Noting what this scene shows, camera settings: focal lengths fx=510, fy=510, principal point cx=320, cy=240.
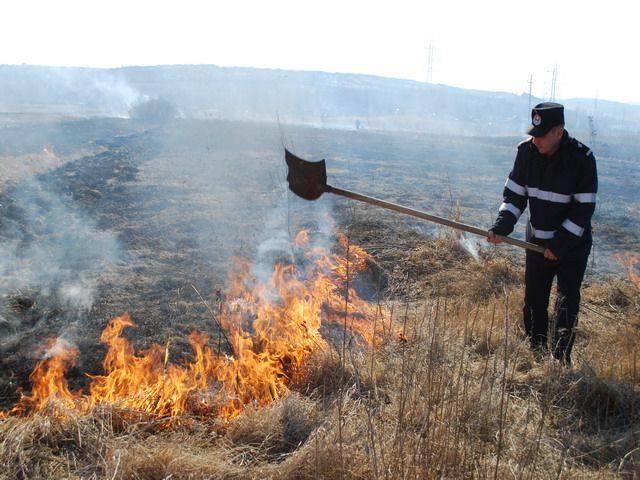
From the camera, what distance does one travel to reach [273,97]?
82.2 m

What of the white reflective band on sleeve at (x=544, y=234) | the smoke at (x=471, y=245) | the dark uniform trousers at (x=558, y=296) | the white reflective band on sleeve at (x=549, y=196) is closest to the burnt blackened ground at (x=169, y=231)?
the smoke at (x=471, y=245)

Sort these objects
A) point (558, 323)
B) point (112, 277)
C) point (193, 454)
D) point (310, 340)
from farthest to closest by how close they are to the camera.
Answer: point (112, 277)
point (310, 340)
point (558, 323)
point (193, 454)

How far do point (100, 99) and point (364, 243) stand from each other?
81.9 meters

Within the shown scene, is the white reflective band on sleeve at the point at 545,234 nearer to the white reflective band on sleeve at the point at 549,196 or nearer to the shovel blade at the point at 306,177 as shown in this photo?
the white reflective band on sleeve at the point at 549,196

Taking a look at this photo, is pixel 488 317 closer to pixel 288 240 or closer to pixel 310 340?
pixel 310 340

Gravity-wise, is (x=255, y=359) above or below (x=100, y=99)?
below

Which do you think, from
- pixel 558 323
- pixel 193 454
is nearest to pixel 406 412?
pixel 193 454

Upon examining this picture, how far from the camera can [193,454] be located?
9.53ft

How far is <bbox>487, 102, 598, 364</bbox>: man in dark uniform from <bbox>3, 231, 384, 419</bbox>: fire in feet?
4.45

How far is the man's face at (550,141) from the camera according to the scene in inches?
149

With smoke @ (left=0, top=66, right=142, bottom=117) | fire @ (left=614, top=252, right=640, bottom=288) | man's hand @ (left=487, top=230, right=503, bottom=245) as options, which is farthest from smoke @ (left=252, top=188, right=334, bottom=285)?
smoke @ (left=0, top=66, right=142, bottom=117)

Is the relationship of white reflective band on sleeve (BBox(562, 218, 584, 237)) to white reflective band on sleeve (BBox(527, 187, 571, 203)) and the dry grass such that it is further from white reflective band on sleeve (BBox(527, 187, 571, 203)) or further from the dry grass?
the dry grass

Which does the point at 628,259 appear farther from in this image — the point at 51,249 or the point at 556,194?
the point at 51,249

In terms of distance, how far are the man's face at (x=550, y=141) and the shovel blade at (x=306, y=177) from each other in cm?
167
